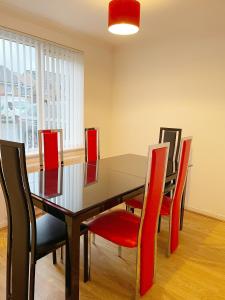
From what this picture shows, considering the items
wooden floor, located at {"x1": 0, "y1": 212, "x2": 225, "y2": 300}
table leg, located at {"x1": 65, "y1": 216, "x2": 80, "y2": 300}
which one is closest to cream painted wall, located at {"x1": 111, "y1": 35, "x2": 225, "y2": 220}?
wooden floor, located at {"x1": 0, "y1": 212, "x2": 225, "y2": 300}

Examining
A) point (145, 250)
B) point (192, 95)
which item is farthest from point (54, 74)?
point (145, 250)

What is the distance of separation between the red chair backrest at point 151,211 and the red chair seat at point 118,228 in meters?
0.09

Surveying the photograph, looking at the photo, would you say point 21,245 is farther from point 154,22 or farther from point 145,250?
point 154,22

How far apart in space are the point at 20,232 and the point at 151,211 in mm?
853

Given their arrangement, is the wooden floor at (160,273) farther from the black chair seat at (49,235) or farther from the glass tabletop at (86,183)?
the glass tabletop at (86,183)

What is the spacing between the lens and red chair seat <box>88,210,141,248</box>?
155 cm

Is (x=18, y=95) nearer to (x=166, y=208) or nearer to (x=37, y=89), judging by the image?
(x=37, y=89)

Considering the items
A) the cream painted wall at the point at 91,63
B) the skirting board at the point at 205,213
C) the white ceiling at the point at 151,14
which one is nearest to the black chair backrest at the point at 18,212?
the cream painted wall at the point at 91,63

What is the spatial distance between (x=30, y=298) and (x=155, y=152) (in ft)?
3.78

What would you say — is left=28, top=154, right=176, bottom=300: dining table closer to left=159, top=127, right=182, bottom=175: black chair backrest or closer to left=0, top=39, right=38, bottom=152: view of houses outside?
left=159, top=127, right=182, bottom=175: black chair backrest

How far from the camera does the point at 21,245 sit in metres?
1.36

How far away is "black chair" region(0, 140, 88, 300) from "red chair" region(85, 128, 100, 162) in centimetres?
139

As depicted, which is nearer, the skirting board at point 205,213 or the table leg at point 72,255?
the table leg at point 72,255

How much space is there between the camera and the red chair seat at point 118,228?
1.55 metres
